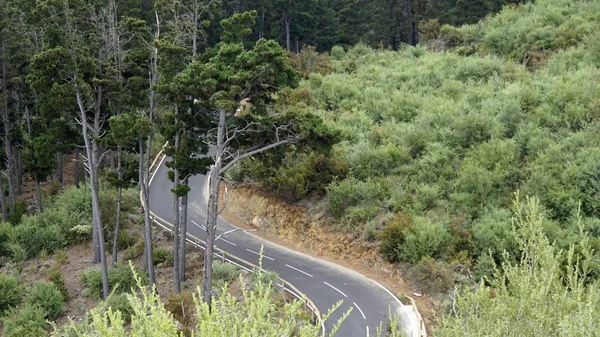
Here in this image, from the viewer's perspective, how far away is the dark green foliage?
19.8 m

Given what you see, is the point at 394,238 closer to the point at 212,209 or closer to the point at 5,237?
the point at 212,209

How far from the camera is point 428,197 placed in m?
20.6

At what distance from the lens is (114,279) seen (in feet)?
65.5

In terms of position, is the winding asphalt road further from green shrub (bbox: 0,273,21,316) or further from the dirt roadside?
green shrub (bbox: 0,273,21,316)

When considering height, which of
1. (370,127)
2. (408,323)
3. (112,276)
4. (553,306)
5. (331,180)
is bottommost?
(112,276)

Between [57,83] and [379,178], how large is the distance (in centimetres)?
1391

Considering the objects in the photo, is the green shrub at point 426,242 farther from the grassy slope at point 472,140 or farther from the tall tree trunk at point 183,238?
the tall tree trunk at point 183,238

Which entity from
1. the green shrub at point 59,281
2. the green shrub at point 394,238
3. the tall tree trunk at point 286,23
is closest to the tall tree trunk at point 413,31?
the tall tree trunk at point 286,23

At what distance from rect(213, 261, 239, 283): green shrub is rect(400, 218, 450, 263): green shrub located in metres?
6.73

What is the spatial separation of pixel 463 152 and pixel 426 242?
621cm

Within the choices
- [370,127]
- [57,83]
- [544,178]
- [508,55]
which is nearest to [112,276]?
[57,83]

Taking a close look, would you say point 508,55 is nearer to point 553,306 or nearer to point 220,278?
point 220,278

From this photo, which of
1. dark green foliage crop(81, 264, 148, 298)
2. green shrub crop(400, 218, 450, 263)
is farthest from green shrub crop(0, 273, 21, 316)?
green shrub crop(400, 218, 450, 263)

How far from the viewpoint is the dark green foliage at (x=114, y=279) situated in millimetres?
19844
